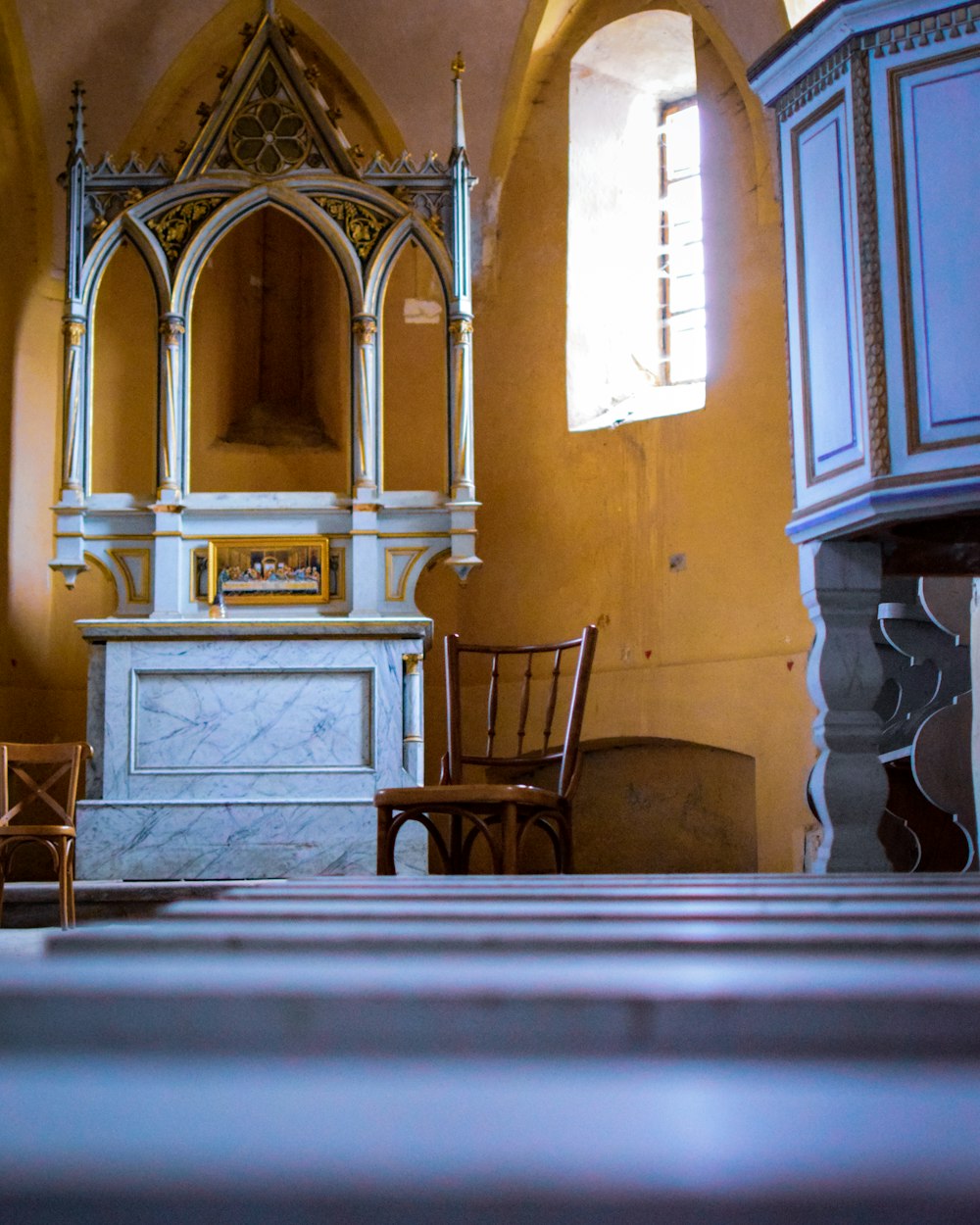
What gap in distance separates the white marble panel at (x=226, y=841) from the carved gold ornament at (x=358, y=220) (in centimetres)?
225

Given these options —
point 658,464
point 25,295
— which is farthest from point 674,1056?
point 25,295

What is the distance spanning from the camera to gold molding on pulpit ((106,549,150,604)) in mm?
5336

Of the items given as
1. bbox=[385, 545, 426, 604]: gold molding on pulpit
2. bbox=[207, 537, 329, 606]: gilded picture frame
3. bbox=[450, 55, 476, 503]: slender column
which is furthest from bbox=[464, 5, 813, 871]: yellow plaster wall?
bbox=[207, 537, 329, 606]: gilded picture frame

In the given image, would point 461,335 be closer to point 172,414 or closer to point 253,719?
point 172,414

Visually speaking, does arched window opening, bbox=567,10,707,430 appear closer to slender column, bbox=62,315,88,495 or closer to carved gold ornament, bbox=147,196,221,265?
carved gold ornament, bbox=147,196,221,265

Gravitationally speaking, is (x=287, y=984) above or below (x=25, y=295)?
Result: below

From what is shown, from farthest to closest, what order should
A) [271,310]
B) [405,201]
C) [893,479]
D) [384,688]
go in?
1. [271,310]
2. [405,201]
3. [384,688]
4. [893,479]

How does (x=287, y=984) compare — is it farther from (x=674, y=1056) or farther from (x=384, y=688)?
(x=384, y=688)

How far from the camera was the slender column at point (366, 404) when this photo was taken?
211 inches

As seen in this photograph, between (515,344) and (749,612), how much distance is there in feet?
6.37

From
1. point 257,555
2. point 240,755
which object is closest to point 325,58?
point 257,555

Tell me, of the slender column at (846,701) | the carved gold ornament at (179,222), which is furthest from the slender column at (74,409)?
the slender column at (846,701)

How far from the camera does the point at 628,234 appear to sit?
674 centimetres

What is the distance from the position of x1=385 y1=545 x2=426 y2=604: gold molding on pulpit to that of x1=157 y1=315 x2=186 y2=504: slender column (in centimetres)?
83
